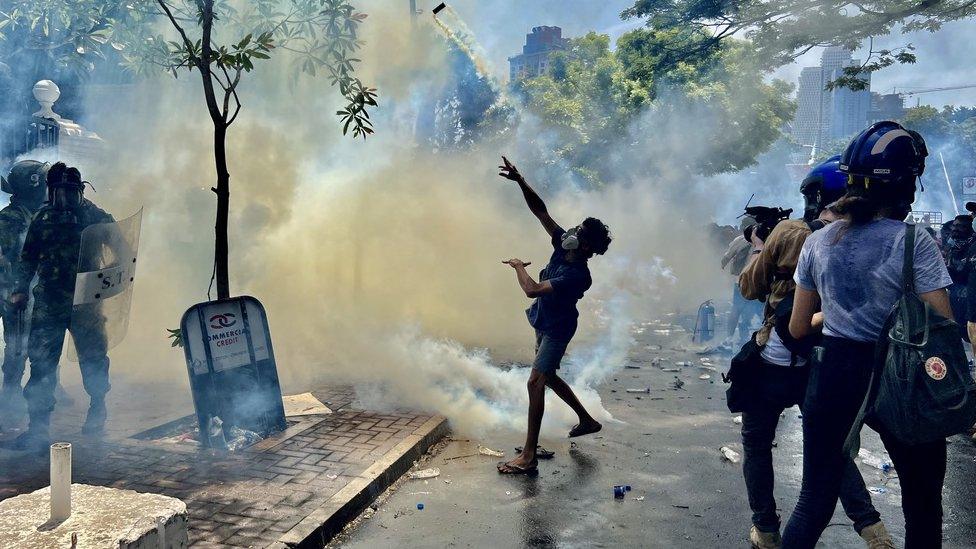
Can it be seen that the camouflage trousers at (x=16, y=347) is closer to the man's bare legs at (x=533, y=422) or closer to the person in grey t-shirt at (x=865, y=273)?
the man's bare legs at (x=533, y=422)

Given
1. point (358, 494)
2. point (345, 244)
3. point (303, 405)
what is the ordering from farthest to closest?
point (345, 244) → point (303, 405) → point (358, 494)

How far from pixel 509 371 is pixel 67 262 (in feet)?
14.9

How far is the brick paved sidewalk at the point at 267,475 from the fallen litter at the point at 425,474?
0.08 meters

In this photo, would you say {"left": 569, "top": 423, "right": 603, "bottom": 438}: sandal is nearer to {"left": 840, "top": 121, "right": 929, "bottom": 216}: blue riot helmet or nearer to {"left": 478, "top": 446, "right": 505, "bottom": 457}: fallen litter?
{"left": 478, "top": 446, "right": 505, "bottom": 457}: fallen litter

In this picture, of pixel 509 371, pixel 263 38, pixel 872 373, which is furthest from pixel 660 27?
pixel 872 373

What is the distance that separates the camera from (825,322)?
282cm

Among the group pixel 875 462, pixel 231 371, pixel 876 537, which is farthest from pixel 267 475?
pixel 875 462

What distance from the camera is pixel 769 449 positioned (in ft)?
11.9

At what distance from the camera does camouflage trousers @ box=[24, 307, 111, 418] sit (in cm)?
518

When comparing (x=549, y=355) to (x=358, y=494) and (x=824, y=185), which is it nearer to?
(x=358, y=494)

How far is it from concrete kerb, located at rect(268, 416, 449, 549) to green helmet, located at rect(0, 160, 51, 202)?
3.75 metres

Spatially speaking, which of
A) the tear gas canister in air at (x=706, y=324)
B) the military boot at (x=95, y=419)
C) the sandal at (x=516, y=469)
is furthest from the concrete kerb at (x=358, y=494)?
the tear gas canister in air at (x=706, y=324)

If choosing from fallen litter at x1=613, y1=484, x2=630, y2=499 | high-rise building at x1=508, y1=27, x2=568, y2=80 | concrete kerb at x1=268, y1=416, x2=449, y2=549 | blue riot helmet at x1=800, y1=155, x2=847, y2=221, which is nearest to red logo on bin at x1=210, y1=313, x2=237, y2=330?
concrete kerb at x1=268, y1=416, x2=449, y2=549

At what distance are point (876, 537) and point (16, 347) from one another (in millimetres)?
6138
